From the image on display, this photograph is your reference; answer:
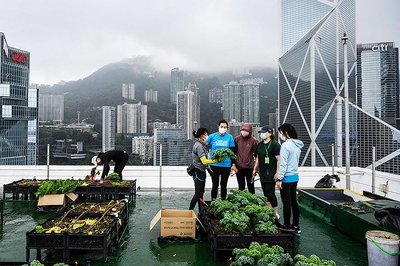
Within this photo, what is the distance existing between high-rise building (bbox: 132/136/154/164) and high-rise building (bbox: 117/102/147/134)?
3.85m

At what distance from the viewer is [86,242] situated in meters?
3.00

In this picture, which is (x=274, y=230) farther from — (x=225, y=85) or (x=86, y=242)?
(x=225, y=85)

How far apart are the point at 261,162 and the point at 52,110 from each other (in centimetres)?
1817

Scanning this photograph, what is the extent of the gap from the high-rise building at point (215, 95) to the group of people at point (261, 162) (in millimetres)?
14274

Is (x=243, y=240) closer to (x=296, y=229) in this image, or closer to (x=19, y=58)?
(x=296, y=229)

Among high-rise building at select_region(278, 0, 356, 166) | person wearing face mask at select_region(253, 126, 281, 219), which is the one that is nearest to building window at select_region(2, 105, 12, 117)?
high-rise building at select_region(278, 0, 356, 166)

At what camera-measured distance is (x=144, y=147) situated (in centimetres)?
788

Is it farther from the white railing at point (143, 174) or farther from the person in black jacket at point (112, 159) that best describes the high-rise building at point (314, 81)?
the person in black jacket at point (112, 159)

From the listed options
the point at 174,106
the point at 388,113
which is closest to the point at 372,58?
the point at 388,113

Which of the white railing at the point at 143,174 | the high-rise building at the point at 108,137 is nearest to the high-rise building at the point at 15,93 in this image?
the high-rise building at the point at 108,137

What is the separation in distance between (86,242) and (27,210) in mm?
2982

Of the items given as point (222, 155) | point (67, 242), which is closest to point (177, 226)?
point (222, 155)

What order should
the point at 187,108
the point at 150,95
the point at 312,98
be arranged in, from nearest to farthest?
the point at 187,108 < the point at 150,95 < the point at 312,98

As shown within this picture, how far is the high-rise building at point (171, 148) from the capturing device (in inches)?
300
